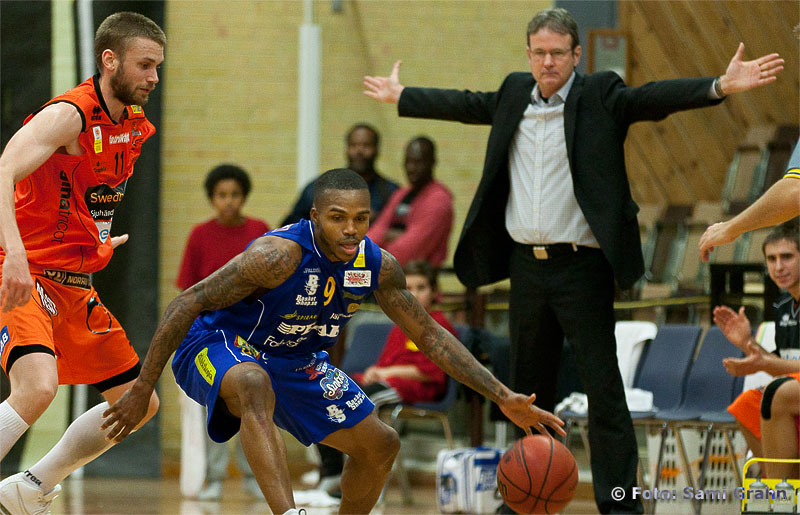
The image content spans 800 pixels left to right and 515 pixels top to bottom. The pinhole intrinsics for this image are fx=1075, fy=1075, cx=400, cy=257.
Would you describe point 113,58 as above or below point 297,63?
below

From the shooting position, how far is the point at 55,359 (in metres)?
3.83

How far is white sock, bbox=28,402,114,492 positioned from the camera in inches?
165

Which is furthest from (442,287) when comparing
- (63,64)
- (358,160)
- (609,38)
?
(63,64)

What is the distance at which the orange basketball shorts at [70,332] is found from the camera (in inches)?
150

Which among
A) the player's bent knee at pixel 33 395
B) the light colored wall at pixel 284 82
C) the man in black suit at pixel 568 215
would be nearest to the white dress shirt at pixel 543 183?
the man in black suit at pixel 568 215

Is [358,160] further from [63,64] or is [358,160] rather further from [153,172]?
[63,64]

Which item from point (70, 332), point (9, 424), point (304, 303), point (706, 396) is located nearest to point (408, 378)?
point (706, 396)

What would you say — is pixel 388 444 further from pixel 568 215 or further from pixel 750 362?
pixel 750 362

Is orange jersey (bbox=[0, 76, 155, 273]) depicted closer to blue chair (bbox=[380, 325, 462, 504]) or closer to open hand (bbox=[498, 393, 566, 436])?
open hand (bbox=[498, 393, 566, 436])

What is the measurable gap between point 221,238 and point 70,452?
3.19 m

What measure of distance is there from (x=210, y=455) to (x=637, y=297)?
10.3 feet

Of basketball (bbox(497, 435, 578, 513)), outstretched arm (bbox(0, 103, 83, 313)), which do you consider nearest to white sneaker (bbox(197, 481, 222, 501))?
basketball (bbox(497, 435, 578, 513))

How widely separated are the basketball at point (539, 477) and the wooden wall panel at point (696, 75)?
5.88 meters

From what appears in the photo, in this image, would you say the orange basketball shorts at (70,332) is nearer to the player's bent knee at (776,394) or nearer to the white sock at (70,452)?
the white sock at (70,452)
